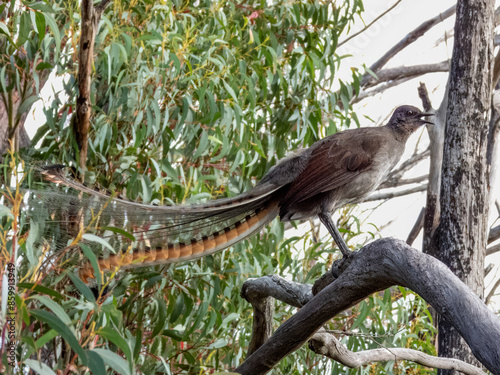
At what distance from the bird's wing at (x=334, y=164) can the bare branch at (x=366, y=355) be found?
1.48ft

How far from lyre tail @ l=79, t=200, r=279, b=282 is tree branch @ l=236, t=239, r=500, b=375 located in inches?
12.1

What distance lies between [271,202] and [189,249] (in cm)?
38

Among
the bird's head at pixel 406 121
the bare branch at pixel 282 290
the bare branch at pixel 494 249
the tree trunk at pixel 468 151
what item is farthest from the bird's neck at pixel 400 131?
the bare branch at pixel 494 249

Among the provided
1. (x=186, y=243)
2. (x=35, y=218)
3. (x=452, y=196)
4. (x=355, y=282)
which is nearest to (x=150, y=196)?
(x=186, y=243)

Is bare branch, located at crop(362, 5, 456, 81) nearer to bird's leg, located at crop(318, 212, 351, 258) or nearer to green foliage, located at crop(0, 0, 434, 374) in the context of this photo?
green foliage, located at crop(0, 0, 434, 374)

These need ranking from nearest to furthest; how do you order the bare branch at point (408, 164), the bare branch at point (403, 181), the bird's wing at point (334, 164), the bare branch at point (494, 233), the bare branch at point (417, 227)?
the bird's wing at point (334, 164) < the bare branch at point (494, 233) < the bare branch at point (417, 227) < the bare branch at point (408, 164) < the bare branch at point (403, 181)

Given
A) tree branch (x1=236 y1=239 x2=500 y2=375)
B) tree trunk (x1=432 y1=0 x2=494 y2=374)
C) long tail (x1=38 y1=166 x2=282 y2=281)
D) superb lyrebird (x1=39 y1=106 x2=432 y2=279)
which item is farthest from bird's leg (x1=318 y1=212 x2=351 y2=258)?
tree trunk (x1=432 y1=0 x2=494 y2=374)

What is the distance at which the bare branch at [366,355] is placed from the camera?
1.88 meters

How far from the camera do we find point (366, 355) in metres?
2.01

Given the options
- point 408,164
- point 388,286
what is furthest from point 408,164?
point 388,286

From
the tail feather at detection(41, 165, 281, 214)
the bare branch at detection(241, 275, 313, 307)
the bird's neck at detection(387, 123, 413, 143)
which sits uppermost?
the bird's neck at detection(387, 123, 413, 143)

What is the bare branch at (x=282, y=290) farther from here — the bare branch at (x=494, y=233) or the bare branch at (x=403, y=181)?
the bare branch at (x=403, y=181)

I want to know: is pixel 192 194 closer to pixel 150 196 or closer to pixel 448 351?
pixel 150 196

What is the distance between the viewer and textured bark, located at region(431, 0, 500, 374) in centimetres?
311
